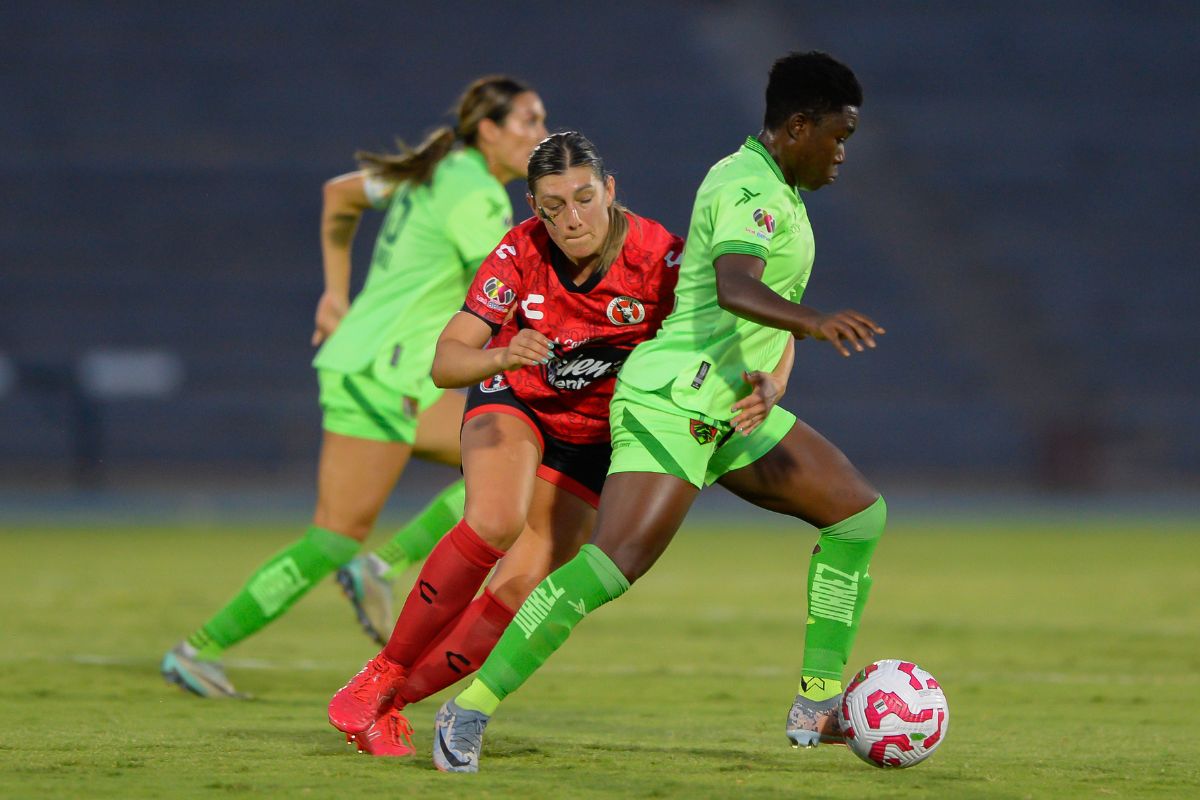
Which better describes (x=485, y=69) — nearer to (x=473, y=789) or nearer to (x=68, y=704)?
(x=68, y=704)

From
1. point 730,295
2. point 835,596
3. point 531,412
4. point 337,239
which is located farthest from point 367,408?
point 730,295

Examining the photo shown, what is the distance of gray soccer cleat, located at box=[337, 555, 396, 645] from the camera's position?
6406 mm

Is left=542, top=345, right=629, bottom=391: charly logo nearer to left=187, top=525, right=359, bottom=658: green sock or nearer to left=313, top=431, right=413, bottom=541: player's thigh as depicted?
left=313, top=431, right=413, bottom=541: player's thigh

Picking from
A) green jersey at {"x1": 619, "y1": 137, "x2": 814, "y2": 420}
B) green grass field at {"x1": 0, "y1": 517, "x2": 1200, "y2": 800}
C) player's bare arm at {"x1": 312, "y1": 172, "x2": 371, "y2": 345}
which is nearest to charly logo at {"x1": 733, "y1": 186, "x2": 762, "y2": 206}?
green jersey at {"x1": 619, "y1": 137, "x2": 814, "y2": 420}

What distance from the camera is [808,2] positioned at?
23172 mm

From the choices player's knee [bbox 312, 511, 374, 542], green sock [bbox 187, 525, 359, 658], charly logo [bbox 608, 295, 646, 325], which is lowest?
green sock [bbox 187, 525, 359, 658]

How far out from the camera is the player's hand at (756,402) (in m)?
4.48

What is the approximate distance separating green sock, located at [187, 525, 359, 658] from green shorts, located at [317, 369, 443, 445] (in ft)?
1.32

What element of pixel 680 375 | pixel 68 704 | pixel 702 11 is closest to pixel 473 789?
pixel 680 375

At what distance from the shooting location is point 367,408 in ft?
20.4

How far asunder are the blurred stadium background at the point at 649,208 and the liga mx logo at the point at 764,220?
1245 centimetres

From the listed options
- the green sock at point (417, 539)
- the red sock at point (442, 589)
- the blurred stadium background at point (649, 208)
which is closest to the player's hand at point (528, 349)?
the red sock at point (442, 589)

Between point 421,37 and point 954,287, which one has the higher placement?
point 421,37

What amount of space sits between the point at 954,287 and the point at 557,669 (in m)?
14.6
